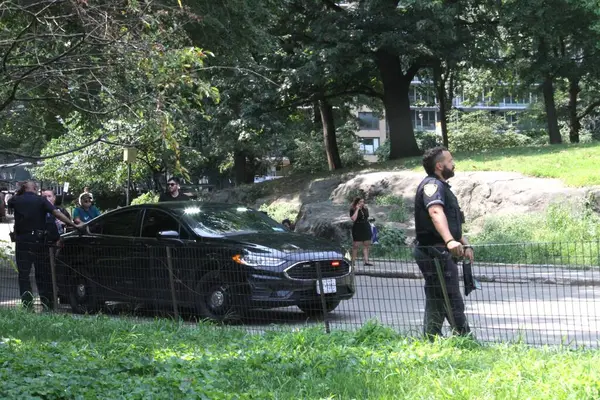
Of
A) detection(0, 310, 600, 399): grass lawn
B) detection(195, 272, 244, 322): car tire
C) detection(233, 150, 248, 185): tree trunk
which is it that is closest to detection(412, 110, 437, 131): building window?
detection(233, 150, 248, 185): tree trunk

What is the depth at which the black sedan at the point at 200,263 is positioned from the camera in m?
9.66

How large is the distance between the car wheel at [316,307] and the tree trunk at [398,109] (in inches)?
937

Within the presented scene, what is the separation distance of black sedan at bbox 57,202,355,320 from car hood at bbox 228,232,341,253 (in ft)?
0.05

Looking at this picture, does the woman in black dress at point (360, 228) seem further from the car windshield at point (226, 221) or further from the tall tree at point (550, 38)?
the tall tree at point (550, 38)

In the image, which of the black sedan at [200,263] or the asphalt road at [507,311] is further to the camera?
the black sedan at [200,263]

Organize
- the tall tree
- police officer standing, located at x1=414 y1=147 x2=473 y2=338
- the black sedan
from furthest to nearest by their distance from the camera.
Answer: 1. the tall tree
2. the black sedan
3. police officer standing, located at x1=414 y1=147 x2=473 y2=338

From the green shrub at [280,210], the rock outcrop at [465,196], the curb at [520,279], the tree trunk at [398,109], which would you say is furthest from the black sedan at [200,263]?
the tree trunk at [398,109]

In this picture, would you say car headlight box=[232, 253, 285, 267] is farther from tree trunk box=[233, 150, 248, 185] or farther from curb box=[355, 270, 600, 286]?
tree trunk box=[233, 150, 248, 185]

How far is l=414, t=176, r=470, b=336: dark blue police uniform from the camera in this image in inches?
289

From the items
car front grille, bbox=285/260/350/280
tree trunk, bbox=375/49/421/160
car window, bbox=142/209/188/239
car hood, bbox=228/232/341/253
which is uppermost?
tree trunk, bbox=375/49/421/160

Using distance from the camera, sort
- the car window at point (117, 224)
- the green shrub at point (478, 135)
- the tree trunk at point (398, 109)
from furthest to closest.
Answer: the green shrub at point (478, 135) < the tree trunk at point (398, 109) < the car window at point (117, 224)

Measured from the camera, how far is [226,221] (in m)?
11.6

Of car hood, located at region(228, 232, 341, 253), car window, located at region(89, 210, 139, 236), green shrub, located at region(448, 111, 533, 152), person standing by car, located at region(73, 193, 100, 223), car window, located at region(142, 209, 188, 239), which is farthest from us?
green shrub, located at region(448, 111, 533, 152)

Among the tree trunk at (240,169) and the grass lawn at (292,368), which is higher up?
the tree trunk at (240,169)
